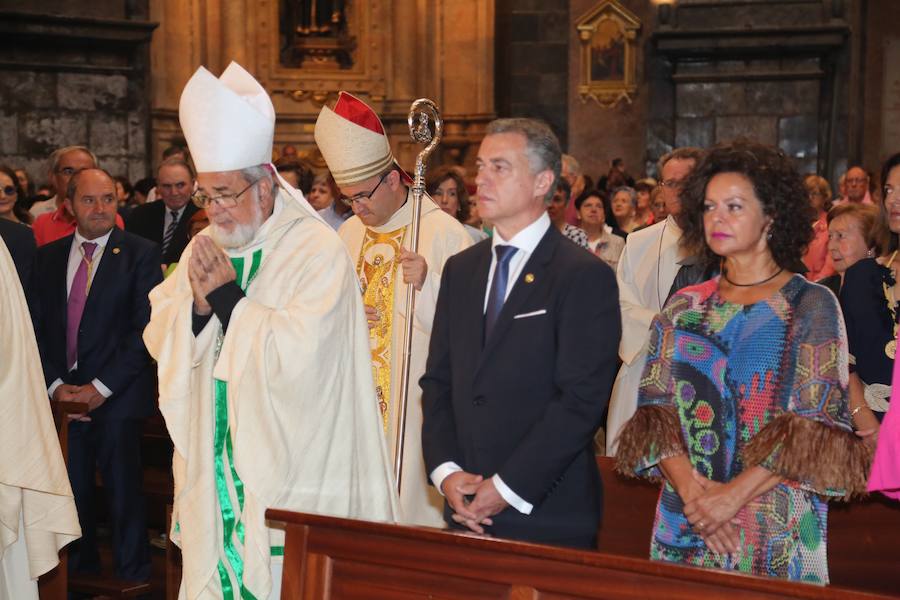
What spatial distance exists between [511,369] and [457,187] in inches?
148

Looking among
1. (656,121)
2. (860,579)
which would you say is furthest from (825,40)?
(860,579)

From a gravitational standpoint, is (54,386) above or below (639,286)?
below

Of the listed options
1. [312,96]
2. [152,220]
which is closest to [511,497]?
[152,220]

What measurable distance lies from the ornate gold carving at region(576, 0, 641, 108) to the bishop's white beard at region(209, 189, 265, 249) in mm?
11422

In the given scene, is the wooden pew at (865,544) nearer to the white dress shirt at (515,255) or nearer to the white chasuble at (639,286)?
the white dress shirt at (515,255)

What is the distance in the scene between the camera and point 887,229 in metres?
4.72

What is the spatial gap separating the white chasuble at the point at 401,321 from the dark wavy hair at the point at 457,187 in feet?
4.95

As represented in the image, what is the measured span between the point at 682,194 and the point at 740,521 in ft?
3.09

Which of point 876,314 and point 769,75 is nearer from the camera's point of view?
point 876,314

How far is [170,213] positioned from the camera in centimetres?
823

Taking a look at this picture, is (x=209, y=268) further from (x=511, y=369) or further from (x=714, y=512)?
(x=714, y=512)

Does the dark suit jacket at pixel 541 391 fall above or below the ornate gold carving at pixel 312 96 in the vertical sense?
below

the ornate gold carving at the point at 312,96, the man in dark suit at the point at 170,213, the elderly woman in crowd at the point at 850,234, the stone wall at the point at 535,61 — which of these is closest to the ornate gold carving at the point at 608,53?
the stone wall at the point at 535,61

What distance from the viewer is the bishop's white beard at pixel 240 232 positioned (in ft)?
13.2
